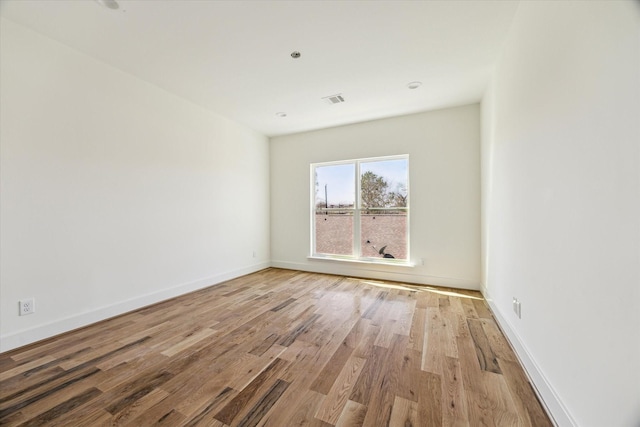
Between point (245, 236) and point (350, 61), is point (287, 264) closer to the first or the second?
point (245, 236)

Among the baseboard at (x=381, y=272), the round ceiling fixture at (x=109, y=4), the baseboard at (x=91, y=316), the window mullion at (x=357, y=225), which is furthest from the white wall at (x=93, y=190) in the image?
the window mullion at (x=357, y=225)

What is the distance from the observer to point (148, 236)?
3.13 metres

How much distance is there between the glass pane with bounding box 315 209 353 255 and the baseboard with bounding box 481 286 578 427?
2679 mm

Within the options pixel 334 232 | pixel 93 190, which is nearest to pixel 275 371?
pixel 93 190

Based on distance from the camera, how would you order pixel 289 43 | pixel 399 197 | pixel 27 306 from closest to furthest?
1. pixel 27 306
2. pixel 289 43
3. pixel 399 197

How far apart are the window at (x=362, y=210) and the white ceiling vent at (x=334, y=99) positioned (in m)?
1.23

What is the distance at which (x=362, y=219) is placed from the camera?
4.52 m

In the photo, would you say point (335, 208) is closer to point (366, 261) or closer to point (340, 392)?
point (366, 261)

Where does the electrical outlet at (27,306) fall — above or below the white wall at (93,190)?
below

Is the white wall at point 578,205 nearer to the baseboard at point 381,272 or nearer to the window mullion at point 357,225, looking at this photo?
the baseboard at point 381,272

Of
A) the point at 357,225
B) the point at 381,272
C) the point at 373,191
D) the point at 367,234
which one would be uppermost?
the point at 373,191

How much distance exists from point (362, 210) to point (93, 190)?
3.67 meters

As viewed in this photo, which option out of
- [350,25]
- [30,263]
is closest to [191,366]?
[30,263]

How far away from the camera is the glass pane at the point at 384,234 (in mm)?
4211
